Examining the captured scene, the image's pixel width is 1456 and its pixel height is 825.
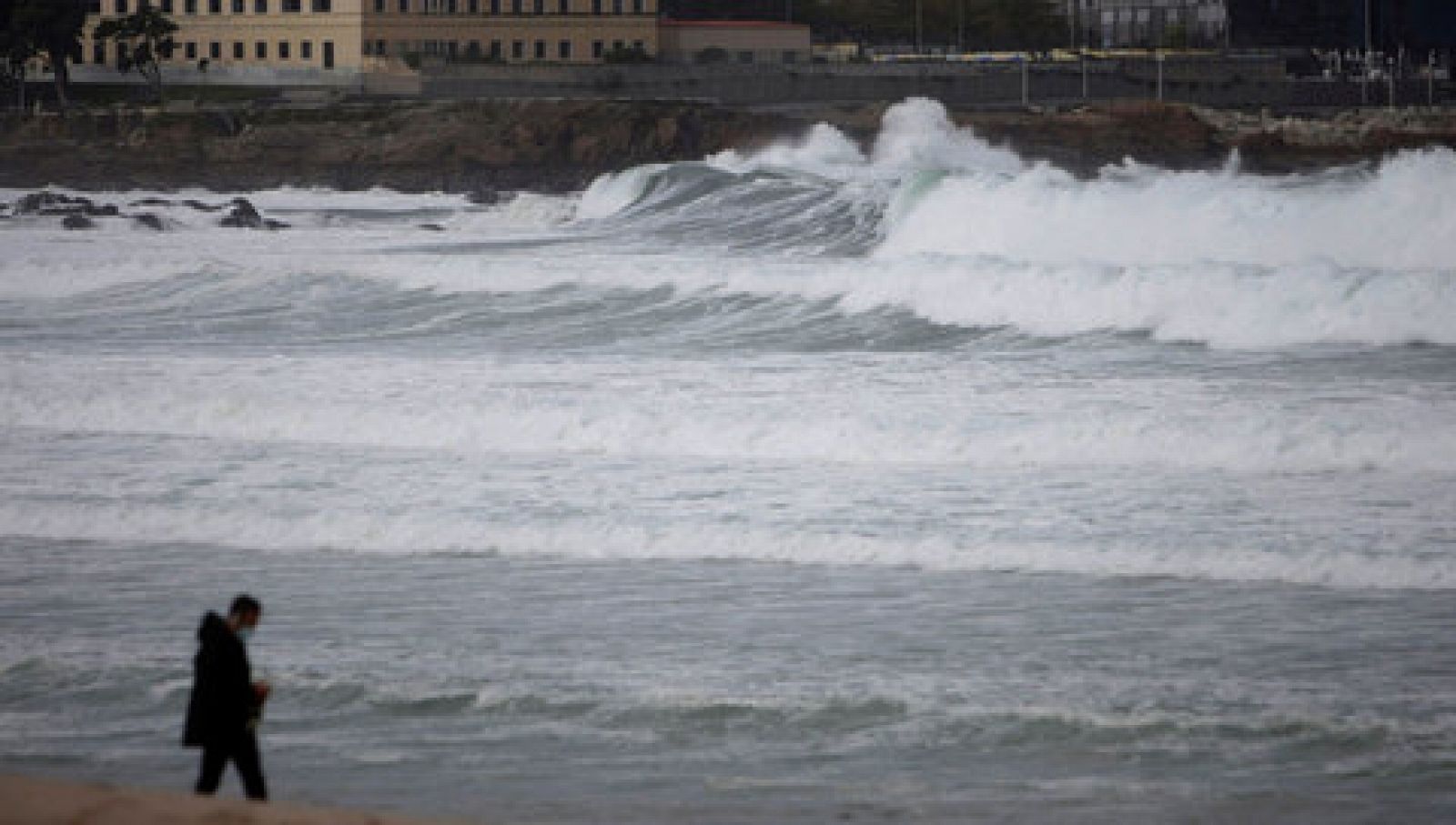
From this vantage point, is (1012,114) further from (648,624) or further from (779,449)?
(648,624)

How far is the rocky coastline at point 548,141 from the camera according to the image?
9025cm

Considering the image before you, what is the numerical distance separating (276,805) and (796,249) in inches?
1550

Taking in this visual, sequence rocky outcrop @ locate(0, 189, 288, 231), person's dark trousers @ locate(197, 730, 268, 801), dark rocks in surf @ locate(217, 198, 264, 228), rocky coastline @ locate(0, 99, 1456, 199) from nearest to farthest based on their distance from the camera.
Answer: person's dark trousers @ locate(197, 730, 268, 801) → rocky outcrop @ locate(0, 189, 288, 231) → dark rocks in surf @ locate(217, 198, 264, 228) → rocky coastline @ locate(0, 99, 1456, 199)

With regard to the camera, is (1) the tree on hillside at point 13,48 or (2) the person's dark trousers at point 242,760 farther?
(1) the tree on hillside at point 13,48

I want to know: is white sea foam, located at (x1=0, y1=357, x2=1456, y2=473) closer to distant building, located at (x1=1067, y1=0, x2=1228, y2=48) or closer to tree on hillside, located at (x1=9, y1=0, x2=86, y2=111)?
tree on hillside, located at (x1=9, y1=0, x2=86, y2=111)

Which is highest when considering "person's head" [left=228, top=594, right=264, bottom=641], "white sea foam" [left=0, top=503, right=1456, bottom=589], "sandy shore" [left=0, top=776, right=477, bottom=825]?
"person's head" [left=228, top=594, right=264, bottom=641]

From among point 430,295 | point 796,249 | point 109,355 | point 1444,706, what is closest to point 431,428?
point 109,355

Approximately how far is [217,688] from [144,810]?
1.97ft

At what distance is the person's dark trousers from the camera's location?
11.5 meters

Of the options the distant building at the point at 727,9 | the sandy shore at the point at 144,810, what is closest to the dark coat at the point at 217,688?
the sandy shore at the point at 144,810

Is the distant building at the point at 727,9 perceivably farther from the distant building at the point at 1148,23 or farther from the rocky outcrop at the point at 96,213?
the rocky outcrop at the point at 96,213

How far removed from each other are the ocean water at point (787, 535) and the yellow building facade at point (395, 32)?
228 ft

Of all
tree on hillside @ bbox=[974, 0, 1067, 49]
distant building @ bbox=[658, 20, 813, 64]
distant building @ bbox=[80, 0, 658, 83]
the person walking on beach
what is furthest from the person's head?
tree on hillside @ bbox=[974, 0, 1067, 49]

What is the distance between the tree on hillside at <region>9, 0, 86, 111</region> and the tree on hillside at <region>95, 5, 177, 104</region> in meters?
1.59
